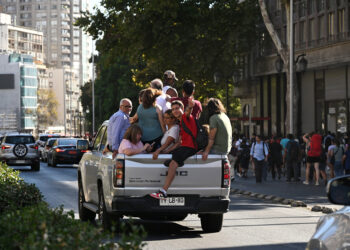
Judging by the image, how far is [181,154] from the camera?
43.1 feet

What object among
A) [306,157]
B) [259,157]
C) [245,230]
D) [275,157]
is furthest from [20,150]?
[245,230]

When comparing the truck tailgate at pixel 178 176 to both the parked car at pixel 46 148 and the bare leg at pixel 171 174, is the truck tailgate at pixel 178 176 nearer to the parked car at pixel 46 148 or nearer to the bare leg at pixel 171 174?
the bare leg at pixel 171 174

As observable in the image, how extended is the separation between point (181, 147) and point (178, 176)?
1.38 ft

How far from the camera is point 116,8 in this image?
4244cm

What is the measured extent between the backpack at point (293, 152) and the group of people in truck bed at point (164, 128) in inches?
746

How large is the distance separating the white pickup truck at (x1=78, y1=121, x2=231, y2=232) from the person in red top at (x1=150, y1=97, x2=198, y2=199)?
0.26 feet

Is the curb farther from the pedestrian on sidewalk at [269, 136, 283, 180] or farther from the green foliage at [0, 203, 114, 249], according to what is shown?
the green foliage at [0, 203, 114, 249]

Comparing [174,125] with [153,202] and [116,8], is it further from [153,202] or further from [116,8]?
[116,8]

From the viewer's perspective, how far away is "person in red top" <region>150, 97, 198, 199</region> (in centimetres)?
1302

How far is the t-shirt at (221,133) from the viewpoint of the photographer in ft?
45.9

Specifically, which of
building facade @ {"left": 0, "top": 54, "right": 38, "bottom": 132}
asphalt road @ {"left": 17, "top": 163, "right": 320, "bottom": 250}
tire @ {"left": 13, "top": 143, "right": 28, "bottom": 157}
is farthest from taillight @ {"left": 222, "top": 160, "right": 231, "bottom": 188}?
building facade @ {"left": 0, "top": 54, "right": 38, "bottom": 132}

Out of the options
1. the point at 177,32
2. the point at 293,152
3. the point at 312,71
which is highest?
the point at 177,32

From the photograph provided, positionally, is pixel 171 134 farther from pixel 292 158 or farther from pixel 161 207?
pixel 292 158

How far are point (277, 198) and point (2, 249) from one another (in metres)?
16.6
